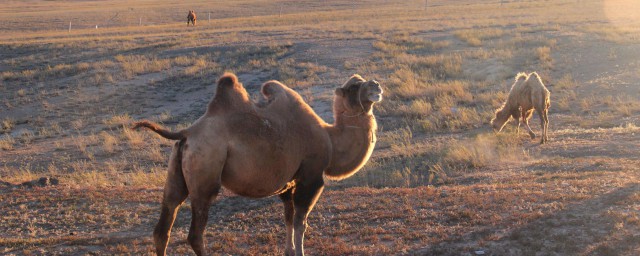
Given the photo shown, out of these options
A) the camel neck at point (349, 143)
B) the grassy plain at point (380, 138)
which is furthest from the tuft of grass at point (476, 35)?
the camel neck at point (349, 143)

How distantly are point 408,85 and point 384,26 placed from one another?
2162 centimetres

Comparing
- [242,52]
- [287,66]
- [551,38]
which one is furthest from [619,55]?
[242,52]

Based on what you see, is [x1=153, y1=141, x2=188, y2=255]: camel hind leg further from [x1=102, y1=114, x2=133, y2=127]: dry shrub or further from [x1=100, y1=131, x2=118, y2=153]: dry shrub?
[x1=102, y1=114, x2=133, y2=127]: dry shrub

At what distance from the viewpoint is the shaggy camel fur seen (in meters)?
17.2

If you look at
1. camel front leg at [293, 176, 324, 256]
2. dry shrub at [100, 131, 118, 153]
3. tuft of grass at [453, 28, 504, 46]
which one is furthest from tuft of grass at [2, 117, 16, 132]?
tuft of grass at [453, 28, 504, 46]

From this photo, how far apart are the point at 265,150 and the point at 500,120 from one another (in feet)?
42.8

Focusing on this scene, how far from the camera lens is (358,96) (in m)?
7.68

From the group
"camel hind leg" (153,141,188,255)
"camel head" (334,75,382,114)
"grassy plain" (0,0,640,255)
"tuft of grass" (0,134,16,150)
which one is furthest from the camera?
"tuft of grass" (0,134,16,150)

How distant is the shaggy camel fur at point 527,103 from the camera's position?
56.4 feet

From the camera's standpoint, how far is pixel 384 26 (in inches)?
1822

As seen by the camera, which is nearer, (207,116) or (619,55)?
(207,116)

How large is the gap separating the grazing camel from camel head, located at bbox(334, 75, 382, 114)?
0.01m

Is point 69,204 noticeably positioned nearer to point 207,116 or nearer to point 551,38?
point 207,116

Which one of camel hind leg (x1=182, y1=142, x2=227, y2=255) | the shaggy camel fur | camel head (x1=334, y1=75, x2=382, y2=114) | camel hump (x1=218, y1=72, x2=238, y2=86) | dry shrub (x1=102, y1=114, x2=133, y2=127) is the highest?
camel hump (x1=218, y1=72, x2=238, y2=86)
